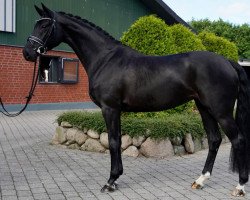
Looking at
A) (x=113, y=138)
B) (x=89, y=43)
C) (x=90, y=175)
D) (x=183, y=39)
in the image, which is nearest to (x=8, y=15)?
(x=183, y=39)

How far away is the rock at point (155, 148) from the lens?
6.93 metres

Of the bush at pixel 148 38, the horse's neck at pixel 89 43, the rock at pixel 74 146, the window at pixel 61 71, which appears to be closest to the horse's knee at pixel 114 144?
the horse's neck at pixel 89 43

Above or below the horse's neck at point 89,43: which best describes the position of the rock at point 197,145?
below

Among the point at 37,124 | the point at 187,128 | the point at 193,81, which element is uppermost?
the point at 193,81

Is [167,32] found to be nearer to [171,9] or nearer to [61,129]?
[61,129]

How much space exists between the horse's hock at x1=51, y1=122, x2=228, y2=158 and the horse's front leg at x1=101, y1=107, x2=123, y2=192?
6.57ft

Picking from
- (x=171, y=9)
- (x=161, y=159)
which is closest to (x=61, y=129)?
(x=161, y=159)

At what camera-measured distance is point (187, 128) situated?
24.3ft

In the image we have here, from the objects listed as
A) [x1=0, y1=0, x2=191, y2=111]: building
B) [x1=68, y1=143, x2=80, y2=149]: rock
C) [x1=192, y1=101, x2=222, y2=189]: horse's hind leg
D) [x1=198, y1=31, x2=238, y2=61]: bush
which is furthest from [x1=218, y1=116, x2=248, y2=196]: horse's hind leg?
[x1=0, y1=0, x2=191, y2=111]: building

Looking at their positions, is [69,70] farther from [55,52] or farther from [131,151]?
[131,151]

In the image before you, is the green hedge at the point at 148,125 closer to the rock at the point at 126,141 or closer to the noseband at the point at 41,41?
the rock at the point at 126,141

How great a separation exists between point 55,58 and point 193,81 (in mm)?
13243

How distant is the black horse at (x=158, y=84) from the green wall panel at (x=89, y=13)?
35.4ft

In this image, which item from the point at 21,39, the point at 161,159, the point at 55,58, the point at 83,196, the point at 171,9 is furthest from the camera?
the point at 171,9
